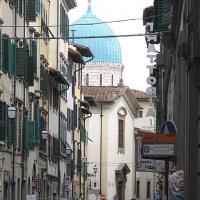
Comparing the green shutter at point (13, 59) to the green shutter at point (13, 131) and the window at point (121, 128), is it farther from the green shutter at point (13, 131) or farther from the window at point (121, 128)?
the window at point (121, 128)

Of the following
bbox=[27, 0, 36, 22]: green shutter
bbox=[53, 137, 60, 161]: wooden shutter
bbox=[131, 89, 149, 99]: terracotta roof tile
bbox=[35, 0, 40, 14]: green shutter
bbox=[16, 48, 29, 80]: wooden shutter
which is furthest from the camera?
bbox=[131, 89, 149, 99]: terracotta roof tile

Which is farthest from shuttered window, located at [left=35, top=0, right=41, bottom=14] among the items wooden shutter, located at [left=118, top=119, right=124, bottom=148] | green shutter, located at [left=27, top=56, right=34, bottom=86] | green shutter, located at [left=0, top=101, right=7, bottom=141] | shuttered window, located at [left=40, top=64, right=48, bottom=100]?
wooden shutter, located at [left=118, top=119, right=124, bottom=148]

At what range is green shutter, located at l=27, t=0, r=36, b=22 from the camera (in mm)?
42562

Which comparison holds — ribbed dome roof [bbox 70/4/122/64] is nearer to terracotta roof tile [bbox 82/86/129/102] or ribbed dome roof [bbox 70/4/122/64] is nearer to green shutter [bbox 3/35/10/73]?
terracotta roof tile [bbox 82/86/129/102]

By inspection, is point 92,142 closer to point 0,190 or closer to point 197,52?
point 0,190

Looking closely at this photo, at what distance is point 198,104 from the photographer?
1460cm

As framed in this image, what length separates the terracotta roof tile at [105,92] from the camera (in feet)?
325

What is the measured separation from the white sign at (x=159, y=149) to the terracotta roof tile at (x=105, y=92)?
266ft

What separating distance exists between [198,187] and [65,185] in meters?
44.5

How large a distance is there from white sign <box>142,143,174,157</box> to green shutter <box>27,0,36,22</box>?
2589 centimetres

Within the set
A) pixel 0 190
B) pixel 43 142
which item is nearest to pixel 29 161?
pixel 43 142

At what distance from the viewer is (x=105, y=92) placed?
3930 inches

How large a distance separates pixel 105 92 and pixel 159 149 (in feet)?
272

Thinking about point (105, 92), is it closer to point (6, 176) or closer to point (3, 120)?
point (6, 176)
